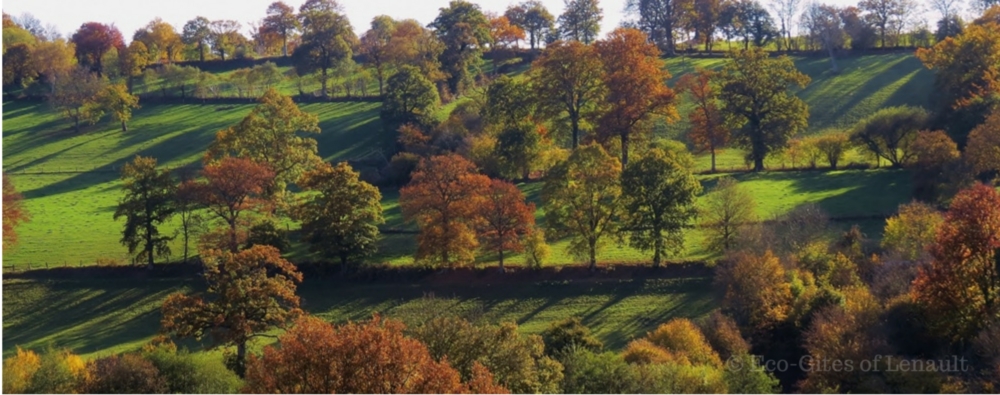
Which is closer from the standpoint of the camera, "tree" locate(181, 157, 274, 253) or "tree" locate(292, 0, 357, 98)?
"tree" locate(181, 157, 274, 253)

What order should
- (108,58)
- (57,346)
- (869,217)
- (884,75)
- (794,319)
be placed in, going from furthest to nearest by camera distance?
(108,58) < (884,75) < (869,217) < (57,346) < (794,319)

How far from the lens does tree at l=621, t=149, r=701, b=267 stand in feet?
150

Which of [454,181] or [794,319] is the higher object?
[454,181]

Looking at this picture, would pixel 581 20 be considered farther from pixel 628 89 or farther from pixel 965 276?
pixel 965 276

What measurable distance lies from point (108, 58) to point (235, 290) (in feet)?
221

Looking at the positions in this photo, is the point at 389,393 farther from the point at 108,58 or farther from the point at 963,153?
the point at 108,58

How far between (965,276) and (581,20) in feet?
226

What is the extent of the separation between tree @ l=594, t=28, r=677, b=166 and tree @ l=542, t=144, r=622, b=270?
45.5 feet

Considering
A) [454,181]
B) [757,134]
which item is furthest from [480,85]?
[454,181]

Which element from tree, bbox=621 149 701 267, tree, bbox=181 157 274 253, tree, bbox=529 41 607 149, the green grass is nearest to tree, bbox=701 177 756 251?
tree, bbox=621 149 701 267

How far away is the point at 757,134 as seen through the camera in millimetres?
61094

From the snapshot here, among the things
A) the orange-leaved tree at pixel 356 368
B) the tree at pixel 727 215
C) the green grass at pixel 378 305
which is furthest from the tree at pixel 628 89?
the orange-leaved tree at pixel 356 368

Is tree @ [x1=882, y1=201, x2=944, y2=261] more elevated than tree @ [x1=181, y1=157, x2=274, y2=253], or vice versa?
tree @ [x1=181, y1=157, x2=274, y2=253]

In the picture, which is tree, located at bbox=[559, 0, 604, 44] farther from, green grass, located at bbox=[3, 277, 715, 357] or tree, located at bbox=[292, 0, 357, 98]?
green grass, located at bbox=[3, 277, 715, 357]
